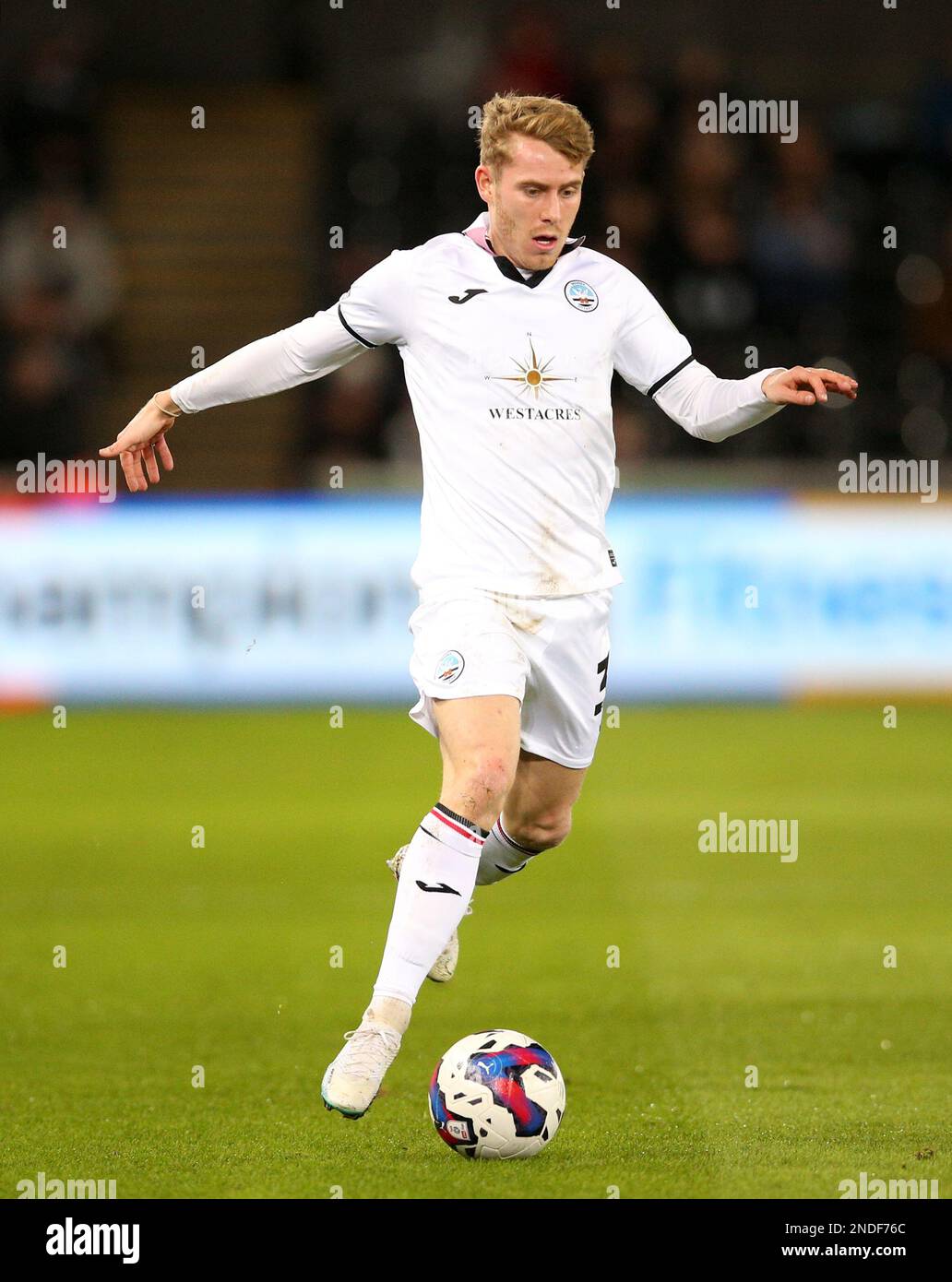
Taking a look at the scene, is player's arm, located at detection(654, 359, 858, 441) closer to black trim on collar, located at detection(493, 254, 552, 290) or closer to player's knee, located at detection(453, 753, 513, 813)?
black trim on collar, located at detection(493, 254, 552, 290)

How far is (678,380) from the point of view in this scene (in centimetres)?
597

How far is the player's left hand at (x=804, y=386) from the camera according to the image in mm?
5457

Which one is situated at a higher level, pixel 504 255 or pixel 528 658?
pixel 504 255

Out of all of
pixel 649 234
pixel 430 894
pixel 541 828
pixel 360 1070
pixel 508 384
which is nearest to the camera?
pixel 360 1070

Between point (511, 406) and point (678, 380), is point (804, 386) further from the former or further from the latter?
point (511, 406)

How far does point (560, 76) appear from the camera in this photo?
16766 millimetres

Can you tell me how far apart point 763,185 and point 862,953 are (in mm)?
10446

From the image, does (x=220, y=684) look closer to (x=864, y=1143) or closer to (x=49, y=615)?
(x=49, y=615)

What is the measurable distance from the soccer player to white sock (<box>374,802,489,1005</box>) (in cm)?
3

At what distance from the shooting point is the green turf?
535cm

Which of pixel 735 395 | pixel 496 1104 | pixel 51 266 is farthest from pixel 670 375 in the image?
pixel 51 266

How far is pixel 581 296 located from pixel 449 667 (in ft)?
3.84

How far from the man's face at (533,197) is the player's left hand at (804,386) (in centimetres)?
72

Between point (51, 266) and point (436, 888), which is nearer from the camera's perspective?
point (436, 888)
